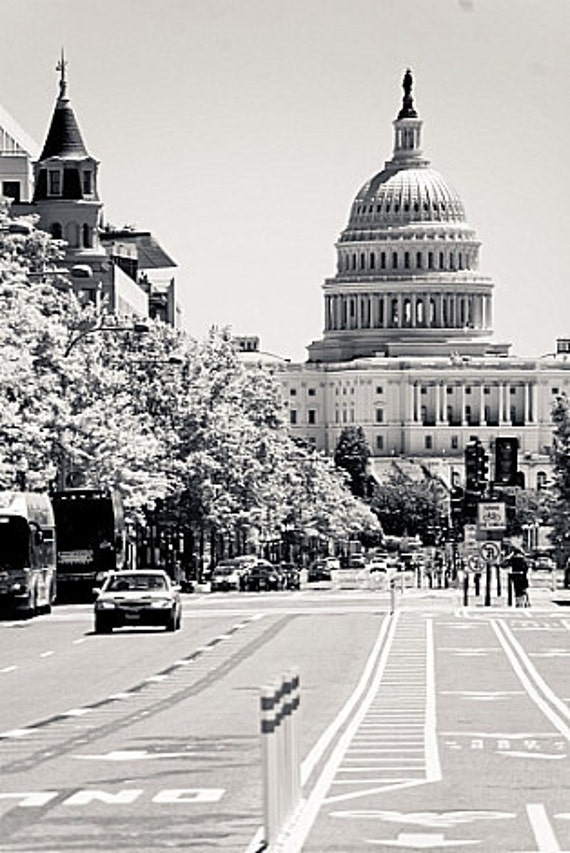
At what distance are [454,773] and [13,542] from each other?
43297 millimetres

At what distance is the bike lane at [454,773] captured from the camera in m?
18.3

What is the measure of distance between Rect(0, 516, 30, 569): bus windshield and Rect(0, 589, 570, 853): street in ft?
30.6

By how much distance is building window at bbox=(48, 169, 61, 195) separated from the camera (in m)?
148

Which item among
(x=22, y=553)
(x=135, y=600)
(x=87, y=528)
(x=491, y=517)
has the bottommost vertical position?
(x=135, y=600)

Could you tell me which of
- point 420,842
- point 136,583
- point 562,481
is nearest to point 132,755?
point 420,842

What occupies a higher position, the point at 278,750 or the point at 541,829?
the point at 278,750

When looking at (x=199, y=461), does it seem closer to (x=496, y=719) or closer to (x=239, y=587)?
(x=239, y=587)

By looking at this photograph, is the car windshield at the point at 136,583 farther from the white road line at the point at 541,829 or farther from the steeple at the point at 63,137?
the steeple at the point at 63,137

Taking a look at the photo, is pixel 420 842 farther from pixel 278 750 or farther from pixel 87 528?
pixel 87 528

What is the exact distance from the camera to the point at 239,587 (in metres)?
110

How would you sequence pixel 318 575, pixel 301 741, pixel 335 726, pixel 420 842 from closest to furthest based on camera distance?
pixel 420 842 → pixel 301 741 → pixel 335 726 → pixel 318 575

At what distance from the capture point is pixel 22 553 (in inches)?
2594

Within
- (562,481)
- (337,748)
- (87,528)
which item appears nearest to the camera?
(337,748)

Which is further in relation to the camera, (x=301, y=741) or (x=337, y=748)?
(x=301, y=741)
